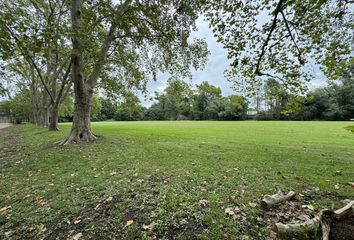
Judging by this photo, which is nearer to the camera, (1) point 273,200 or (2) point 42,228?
(2) point 42,228

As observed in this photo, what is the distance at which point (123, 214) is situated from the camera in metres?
3.04

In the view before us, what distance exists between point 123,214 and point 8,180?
4.42 m

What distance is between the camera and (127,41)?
9844 millimetres

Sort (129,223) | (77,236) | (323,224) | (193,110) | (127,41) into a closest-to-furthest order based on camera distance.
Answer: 1. (323,224)
2. (77,236)
3. (129,223)
4. (127,41)
5. (193,110)

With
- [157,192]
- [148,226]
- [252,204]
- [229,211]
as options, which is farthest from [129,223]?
[252,204]

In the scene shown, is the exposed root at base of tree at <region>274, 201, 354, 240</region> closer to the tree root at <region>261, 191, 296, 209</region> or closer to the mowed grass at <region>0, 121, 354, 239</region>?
the mowed grass at <region>0, 121, 354, 239</region>

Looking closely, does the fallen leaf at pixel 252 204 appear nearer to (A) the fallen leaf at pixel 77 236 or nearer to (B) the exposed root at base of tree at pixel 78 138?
(A) the fallen leaf at pixel 77 236

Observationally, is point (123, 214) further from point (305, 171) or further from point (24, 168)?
point (24, 168)

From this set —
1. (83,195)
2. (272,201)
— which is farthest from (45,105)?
(272,201)

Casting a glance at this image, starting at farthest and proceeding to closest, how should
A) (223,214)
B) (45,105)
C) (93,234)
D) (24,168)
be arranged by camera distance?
1. (45,105)
2. (24,168)
3. (223,214)
4. (93,234)

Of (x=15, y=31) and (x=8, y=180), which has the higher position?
(x=15, y=31)

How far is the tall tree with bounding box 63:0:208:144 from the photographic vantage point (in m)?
6.84

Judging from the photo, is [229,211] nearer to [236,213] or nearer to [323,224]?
[236,213]

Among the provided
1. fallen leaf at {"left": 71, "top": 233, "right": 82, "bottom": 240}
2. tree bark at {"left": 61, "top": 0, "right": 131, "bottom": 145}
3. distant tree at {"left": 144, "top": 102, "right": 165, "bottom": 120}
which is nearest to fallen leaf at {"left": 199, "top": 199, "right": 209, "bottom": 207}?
fallen leaf at {"left": 71, "top": 233, "right": 82, "bottom": 240}
